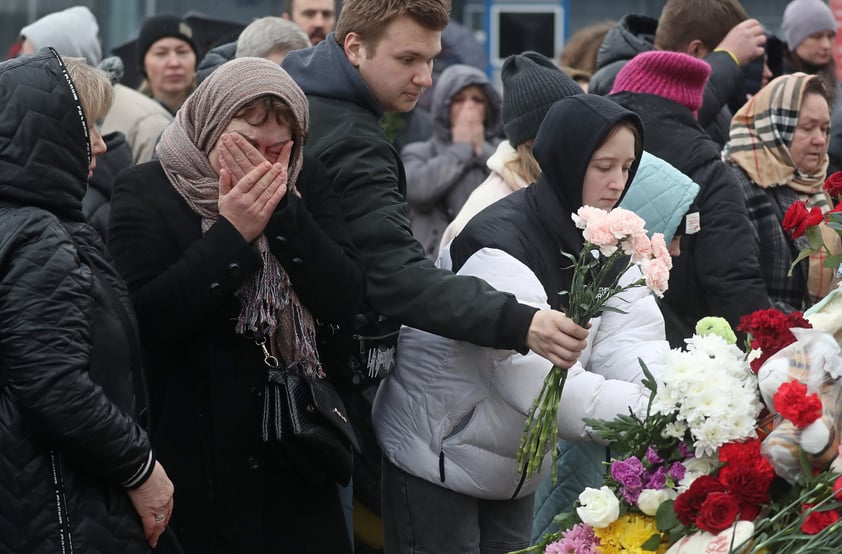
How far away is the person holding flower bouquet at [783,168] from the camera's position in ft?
17.3

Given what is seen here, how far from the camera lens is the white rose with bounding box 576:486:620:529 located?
3.10 m

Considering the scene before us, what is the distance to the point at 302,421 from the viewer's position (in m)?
3.49

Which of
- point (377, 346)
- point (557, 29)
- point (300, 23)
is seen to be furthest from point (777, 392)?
point (557, 29)

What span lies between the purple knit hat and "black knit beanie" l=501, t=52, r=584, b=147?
30 centimetres

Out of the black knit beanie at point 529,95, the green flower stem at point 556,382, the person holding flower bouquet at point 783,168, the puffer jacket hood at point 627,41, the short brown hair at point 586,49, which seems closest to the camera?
the green flower stem at point 556,382

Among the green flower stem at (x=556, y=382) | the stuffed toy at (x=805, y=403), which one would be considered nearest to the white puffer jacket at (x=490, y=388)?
the green flower stem at (x=556, y=382)

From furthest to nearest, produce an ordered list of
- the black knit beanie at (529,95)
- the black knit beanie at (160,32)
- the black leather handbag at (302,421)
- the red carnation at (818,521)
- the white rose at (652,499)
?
the black knit beanie at (160,32), the black knit beanie at (529,95), the black leather handbag at (302,421), the white rose at (652,499), the red carnation at (818,521)

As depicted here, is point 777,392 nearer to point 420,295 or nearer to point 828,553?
point 828,553

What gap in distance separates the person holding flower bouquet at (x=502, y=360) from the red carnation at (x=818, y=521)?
0.95 m

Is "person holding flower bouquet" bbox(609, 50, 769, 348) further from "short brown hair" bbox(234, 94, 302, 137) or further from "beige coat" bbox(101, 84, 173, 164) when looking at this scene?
"beige coat" bbox(101, 84, 173, 164)

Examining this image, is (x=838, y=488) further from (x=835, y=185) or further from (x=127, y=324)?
(x=127, y=324)

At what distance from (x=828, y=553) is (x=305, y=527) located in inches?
55.2

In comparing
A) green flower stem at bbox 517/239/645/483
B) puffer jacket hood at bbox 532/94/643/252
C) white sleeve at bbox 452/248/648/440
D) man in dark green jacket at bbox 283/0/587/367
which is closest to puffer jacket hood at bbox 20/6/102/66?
man in dark green jacket at bbox 283/0/587/367

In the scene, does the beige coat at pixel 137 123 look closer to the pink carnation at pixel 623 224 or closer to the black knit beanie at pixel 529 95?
the black knit beanie at pixel 529 95
